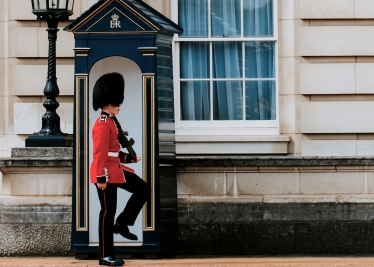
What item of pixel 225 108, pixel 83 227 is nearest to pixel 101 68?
pixel 83 227

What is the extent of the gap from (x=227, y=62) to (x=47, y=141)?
265cm

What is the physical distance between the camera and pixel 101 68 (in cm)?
1078

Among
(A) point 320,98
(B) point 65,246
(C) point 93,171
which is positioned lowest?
(B) point 65,246

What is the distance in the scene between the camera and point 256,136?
1242 centimetres

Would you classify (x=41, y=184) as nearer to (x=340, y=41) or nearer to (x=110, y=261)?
(x=110, y=261)

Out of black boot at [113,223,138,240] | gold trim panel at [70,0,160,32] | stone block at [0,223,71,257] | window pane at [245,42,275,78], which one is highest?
gold trim panel at [70,0,160,32]

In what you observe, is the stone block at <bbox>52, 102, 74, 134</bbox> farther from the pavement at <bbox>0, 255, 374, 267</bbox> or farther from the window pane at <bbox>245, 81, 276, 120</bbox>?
the window pane at <bbox>245, 81, 276, 120</bbox>

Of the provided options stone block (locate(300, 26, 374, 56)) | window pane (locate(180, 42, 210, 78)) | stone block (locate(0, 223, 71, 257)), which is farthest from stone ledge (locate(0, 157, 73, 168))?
stone block (locate(300, 26, 374, 56))

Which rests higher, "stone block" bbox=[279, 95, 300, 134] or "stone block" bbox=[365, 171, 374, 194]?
"stone block" bbox=[279, 95, 300, 134]

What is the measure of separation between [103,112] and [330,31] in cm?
346

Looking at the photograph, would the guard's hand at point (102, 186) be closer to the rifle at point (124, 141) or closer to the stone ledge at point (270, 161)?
the rifle at point (124, 141)

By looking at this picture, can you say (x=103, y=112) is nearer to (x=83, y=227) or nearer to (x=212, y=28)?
(x=83, y=227)

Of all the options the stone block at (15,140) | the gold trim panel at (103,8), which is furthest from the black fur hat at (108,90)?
the stone block at (15,140)

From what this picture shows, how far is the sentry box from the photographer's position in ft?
34.6
